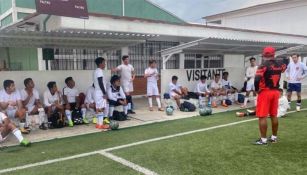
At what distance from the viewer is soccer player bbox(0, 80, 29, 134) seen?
24.3 feet

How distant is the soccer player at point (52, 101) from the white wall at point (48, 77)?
29.2 inches

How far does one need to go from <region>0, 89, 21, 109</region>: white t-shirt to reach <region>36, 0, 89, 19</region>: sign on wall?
3.18 m

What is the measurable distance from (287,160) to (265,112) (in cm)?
107

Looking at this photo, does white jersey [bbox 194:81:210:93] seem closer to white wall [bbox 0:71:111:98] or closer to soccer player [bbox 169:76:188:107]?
soccer player [bbox 169:76:188:107]

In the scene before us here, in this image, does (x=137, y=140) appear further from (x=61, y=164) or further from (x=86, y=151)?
(x=61, y=164)

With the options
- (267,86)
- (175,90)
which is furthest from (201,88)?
(267,86)

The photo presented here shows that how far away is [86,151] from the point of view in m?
5.88

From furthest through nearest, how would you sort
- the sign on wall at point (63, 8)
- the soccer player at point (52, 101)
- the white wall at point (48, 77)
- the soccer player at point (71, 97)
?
the sign on wall at point (63, 8) < the soccer player at point (71, 97) < the white wall at point (48, 77) < the soccer player at point (52, 101)

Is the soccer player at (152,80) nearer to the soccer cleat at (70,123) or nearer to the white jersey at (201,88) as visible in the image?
the white jersey at (201,88)

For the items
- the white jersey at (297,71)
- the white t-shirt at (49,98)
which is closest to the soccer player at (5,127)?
the white t-shirt at (49,98)

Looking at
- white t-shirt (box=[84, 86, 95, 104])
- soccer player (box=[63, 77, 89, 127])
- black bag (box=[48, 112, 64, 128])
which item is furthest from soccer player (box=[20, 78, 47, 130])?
white t-shirt (box=[84, 86, 95, 104])

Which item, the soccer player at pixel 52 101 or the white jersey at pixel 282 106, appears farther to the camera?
the white jersey at pixel 282 106

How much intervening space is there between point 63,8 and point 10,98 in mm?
3949

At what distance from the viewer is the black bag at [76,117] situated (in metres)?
8.62
